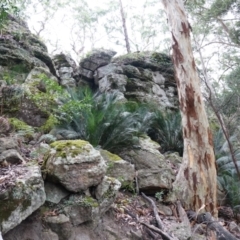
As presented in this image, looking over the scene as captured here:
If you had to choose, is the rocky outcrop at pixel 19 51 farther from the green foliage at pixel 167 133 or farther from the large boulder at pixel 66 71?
the green foliage at pixel 167 133

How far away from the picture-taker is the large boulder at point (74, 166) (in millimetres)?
2943

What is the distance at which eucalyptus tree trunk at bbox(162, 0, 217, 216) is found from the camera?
4.75 metres

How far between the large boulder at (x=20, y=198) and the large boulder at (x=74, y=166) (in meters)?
0.26

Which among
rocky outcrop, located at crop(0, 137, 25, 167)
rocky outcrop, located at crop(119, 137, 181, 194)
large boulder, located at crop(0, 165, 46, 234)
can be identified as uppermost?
rocky outcrop, located at crop(0, 137, 25, 167)

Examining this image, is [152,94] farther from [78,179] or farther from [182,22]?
[78,179]

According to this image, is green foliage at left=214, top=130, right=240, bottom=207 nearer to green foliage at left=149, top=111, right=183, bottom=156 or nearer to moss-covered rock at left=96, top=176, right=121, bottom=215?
green foliage at left=149, top=111, right=183, bottom=156

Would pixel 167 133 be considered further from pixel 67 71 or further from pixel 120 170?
pixel 67 71

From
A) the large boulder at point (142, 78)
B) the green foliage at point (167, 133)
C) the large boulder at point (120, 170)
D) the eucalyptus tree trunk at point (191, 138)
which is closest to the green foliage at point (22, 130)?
the large boulder at point (120, 170)

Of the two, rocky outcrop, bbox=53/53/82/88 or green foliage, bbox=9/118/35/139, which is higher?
rocky outcrop, bbox=53/53/82/88

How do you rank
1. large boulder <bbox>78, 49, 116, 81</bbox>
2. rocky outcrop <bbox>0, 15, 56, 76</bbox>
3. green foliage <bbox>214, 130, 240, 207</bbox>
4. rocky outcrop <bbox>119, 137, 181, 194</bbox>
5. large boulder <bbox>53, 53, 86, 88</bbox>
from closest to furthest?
rocky outcrop <bbox>119, 137, 181, 194</bbox> → green foliage <bbox>214, 130, 240, 207</bbox> → rocky outcrop <bbox>0, 15, 56, 76</bbox> → large boulder <bbox>53, 53, 86, 88</bbox> → large boulder <bbox>78, 49, 116, 81</bbox>

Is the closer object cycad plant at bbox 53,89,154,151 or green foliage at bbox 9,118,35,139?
green foliage at bbox 9,118,35,139

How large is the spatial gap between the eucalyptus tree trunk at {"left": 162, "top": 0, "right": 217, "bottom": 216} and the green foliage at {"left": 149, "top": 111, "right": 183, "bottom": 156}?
5.35 feet

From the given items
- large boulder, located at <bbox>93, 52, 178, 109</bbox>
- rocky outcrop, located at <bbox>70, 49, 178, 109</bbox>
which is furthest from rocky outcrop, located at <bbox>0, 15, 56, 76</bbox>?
large boulder, located at <bbox>93, 52, 178, 109</bbox>

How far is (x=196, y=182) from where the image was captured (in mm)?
4805
